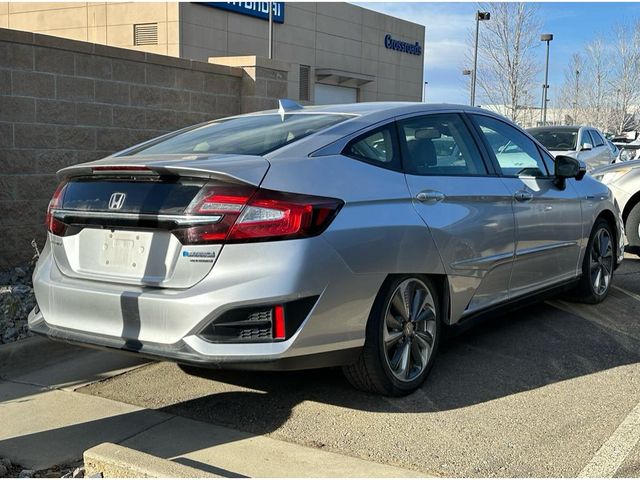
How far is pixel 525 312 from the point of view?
19.8ft

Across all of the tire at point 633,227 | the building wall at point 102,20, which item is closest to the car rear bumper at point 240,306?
the tire at point 633,227

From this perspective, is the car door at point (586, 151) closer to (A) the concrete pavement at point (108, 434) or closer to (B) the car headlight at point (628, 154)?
(B) the car headlight at point (628, 154)

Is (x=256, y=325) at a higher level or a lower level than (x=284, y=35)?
lower

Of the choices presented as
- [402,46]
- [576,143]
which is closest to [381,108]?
[576,143]

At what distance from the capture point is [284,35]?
94.3ft

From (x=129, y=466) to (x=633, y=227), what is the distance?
7.45m

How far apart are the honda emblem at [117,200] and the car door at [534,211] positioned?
8.70 ft

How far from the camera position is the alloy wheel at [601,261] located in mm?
6176

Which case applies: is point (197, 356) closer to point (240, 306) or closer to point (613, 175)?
point (240, 306)

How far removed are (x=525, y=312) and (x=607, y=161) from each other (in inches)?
400

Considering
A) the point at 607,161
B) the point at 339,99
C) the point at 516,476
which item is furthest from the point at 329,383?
the point at 339,99

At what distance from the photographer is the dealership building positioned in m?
24.6

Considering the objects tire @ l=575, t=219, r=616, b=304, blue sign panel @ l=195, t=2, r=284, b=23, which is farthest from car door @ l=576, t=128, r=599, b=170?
blue sign panel @ l=195, t=2, r=284, b=23

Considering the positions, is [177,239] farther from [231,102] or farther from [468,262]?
[231,102]
